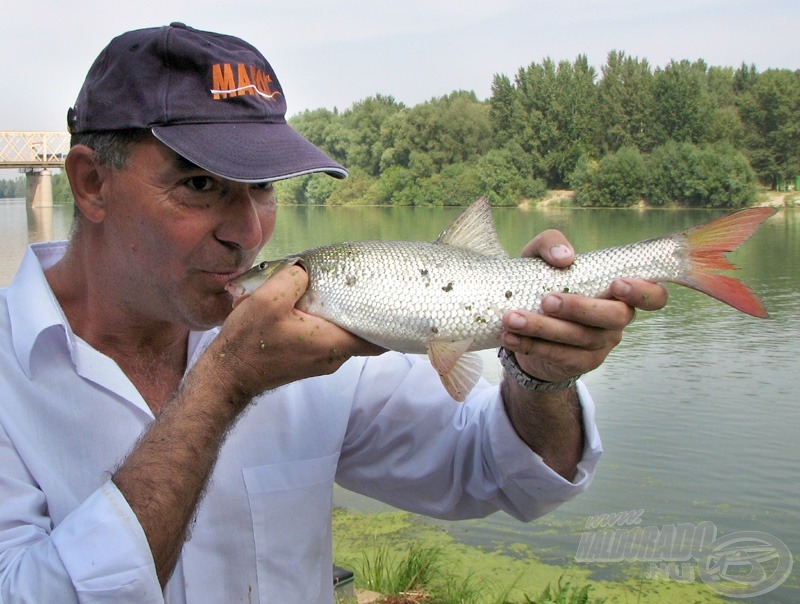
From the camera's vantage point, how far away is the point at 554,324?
189 cm

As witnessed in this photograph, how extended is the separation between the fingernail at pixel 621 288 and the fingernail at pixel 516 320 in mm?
245

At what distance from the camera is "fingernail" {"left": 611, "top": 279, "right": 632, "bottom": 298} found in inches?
75.3

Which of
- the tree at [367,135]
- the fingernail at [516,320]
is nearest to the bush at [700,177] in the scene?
the tree at [367,135]

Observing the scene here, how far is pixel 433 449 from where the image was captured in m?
2.40

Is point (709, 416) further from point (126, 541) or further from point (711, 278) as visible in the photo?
point (126, 541)

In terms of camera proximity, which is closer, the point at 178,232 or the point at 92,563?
the point at 92,563

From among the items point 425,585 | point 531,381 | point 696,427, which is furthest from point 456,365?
point 696,427

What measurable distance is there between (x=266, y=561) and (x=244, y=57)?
139 centimetres

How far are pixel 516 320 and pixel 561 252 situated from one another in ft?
1.02

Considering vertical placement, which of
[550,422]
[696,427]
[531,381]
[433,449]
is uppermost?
[531,381]

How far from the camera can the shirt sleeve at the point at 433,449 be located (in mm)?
2281

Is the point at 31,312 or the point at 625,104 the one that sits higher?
the point at 625,104

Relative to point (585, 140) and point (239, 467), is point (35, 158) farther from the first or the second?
point (585, 140)

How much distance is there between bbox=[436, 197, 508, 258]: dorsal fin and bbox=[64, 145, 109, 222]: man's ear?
1015mm
